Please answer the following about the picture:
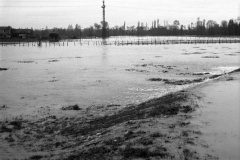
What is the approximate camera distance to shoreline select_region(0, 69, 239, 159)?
684 centimetres

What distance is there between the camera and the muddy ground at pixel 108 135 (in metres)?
6.83

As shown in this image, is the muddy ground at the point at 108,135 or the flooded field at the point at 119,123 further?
the flooded field at the point at 119,123

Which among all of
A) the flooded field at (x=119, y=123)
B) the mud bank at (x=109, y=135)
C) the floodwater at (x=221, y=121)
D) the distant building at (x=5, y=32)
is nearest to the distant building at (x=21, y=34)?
the distant building at (x=5, y=32)

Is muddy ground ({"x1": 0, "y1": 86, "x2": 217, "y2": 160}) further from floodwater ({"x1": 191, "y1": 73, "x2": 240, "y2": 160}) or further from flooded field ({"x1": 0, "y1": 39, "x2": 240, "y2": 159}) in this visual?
floodwater ({"x1": 191, "y1": 73, "x2": 240, "y2": 160})

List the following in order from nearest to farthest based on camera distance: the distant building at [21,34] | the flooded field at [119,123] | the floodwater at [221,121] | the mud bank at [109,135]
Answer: the floodwater at [221,121] < the mud bank at [109,135] < the flooded field at [119,123] < the distant building at [21,34]

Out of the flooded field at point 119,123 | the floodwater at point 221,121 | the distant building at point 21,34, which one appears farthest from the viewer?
the distant building at point 21,34

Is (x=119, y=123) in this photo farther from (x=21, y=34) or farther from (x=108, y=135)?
(x=21, y=34)

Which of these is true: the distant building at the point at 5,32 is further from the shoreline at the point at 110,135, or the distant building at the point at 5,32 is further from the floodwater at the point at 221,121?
the floodwater at the point at 221,121

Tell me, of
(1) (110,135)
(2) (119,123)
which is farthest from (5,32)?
(1) (110,135)

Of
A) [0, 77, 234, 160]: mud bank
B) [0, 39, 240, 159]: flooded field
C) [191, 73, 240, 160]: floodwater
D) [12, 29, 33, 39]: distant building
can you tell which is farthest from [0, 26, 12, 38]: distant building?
[191, 73, 240, 160]: floodwater

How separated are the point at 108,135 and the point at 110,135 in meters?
0.11

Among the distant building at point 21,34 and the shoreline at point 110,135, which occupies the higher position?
the distant building at point 21,34

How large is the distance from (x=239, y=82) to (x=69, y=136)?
11436 mm

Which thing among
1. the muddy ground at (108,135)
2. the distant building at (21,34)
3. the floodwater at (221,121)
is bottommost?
the muddy ground at (108,135)
